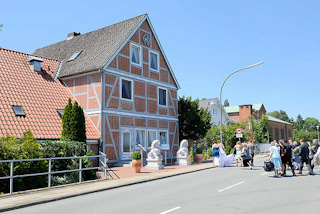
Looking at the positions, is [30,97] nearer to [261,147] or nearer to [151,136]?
[151,136]

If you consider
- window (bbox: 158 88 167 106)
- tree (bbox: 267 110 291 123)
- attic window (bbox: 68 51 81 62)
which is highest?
tree (bbox: 267 110 291 123)

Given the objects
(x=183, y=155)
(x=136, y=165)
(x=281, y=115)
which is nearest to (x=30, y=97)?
(x=136, y=165)

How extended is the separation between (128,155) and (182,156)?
409 cm

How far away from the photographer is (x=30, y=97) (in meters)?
19.1

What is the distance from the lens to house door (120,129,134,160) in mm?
21672

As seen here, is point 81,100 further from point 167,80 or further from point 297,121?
point 297,121

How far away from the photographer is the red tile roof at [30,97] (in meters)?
16.7

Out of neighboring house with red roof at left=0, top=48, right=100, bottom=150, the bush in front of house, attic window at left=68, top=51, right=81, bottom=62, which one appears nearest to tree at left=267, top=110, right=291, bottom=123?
attic window at left=68, top=51, right=81, bottom=62

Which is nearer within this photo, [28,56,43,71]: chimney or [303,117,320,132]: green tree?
[28,56,43,71]: chimney

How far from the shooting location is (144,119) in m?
24.0

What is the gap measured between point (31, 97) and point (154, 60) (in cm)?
1065

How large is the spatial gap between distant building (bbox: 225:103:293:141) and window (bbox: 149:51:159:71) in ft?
130

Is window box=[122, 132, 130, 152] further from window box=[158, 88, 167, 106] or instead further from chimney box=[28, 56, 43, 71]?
chimney box=[28, 56, 43, 71]

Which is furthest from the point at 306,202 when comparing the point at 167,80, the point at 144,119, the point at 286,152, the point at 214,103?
the point at 214,103
